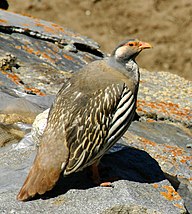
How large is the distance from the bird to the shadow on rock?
6.1 inches

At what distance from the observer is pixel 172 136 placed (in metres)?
8.00

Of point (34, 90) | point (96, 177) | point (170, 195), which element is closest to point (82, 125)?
point (96, 177)

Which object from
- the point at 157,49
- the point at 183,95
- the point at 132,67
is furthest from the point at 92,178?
the point at 157,49

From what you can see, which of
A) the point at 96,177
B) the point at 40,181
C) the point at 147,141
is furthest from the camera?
the point at 147,141

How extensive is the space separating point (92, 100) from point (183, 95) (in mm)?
5021

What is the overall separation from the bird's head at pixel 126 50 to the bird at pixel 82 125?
18cm

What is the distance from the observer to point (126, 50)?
5871mm

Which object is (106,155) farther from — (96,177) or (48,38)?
(48,38)

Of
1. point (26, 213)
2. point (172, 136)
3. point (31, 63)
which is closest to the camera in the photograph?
point (26, 213)

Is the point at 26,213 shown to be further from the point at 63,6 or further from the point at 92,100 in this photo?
the point at 63,6

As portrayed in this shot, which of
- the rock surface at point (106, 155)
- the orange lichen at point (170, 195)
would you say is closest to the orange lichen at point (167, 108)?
the rock surface at point (106, 155)

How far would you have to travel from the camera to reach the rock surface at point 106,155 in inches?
207

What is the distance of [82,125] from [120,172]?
893mm

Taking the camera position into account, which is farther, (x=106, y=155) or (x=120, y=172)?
(x=106, y=155)
